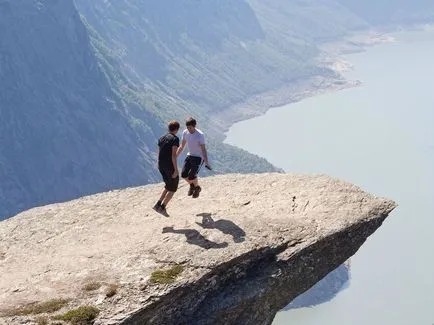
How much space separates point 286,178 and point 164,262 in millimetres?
11979

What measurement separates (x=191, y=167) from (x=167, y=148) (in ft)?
6.92

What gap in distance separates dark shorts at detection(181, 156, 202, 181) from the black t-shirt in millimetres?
1444

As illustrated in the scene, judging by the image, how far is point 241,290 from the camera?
83.7ft

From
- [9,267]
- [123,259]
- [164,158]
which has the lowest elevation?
[9,267]

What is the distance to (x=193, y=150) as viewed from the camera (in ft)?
94.3

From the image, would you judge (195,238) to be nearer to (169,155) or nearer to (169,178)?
(169,178)

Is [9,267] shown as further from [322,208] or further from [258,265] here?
[322,208]

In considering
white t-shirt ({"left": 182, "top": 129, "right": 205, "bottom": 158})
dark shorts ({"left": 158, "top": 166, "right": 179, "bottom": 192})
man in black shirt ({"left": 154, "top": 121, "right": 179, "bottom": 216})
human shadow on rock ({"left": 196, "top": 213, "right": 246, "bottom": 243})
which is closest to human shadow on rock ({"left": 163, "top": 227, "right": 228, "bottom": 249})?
human shadow on rock ({"left": 196, "top": 213, "right": 246, "bottom": 243})

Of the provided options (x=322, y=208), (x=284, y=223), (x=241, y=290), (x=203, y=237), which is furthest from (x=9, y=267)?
(x=322, y=208)

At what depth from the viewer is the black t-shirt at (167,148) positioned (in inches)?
1080

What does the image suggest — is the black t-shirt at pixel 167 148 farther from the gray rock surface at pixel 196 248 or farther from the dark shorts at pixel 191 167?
the gray rock surface at pixel 196 248

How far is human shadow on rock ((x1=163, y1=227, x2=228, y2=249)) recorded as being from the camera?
26.0m

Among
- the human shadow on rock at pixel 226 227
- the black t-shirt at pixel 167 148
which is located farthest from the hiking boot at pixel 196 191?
the black t-shirt at pixel 167 148

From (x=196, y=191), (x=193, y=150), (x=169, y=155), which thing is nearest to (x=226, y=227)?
(x=196, y=191)
